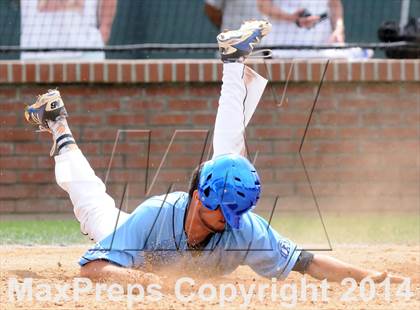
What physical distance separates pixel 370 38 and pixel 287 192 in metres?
3.49

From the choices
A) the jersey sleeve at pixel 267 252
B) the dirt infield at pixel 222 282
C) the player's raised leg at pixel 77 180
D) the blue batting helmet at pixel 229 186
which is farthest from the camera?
the player's raised leg at pixel 77 180

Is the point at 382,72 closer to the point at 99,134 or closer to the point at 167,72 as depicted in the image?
the point at 167,72

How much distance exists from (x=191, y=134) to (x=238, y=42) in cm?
288

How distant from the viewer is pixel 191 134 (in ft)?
29.7

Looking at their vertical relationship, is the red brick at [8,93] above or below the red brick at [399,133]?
above

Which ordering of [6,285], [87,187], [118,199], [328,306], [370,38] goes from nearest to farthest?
[328,306] < [6,285] < [87,187] < [118,199] < [370,38]

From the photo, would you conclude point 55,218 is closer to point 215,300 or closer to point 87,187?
point 87,187

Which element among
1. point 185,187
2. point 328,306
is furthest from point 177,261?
point 185,187

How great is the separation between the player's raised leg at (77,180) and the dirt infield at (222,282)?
31 centimetres

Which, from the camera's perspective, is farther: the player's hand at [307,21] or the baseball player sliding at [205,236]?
the player's hand at [307,21]

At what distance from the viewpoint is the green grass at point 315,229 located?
778 cm

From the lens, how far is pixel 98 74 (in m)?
9.08

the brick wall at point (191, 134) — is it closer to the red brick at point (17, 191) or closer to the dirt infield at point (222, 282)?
the red brick at point (17, 191)

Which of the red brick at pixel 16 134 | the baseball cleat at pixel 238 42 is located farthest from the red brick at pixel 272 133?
the baseball cleat at pixel 238 42
